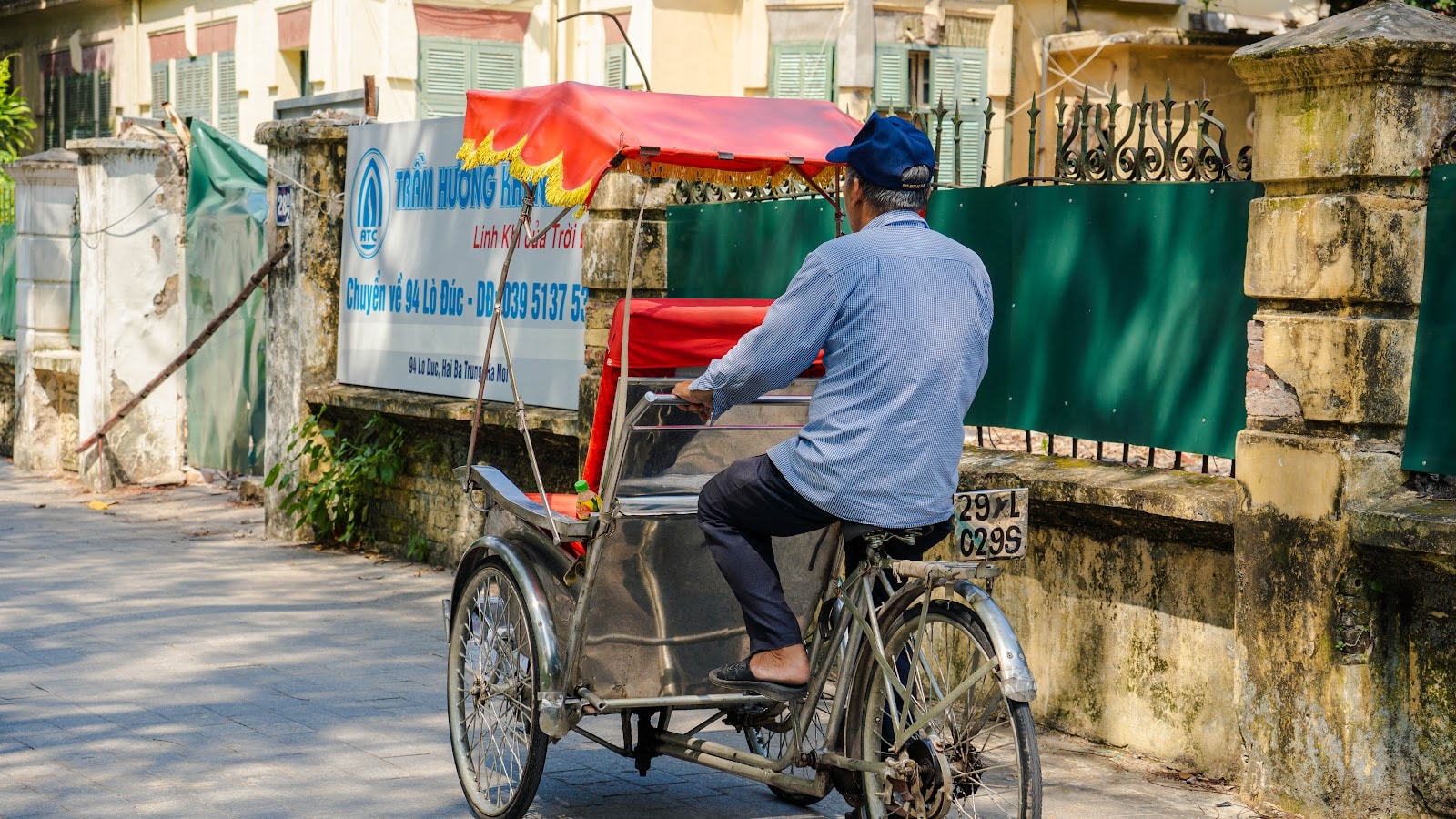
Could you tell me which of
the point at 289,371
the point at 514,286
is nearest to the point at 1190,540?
the point at 514,286

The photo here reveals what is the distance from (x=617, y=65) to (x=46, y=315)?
786 cm

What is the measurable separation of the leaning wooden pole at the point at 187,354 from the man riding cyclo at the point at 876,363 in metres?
8.01

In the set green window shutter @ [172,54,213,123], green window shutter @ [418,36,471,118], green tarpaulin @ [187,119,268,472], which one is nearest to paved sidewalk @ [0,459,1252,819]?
green tarpaulin @ [187,119,268,472]

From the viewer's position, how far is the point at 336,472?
37.7ft

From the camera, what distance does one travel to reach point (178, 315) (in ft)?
47.0

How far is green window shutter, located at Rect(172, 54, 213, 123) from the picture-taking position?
25.1 m

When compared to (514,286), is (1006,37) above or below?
above

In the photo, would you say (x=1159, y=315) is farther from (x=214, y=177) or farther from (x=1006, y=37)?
(x=1006, y=37)

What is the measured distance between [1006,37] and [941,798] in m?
18.8

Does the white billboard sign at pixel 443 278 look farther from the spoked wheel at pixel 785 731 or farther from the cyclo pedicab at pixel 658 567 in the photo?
the spoked wheel at pixel 785 731

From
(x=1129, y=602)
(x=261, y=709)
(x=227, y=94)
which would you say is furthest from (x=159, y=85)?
(x=1129, y=602)

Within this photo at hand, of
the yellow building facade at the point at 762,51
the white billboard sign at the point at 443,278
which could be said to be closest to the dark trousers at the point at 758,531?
the white billboard sign at the point at 443,278

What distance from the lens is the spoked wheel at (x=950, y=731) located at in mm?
4344

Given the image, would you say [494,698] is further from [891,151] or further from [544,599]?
→ [891,151]
